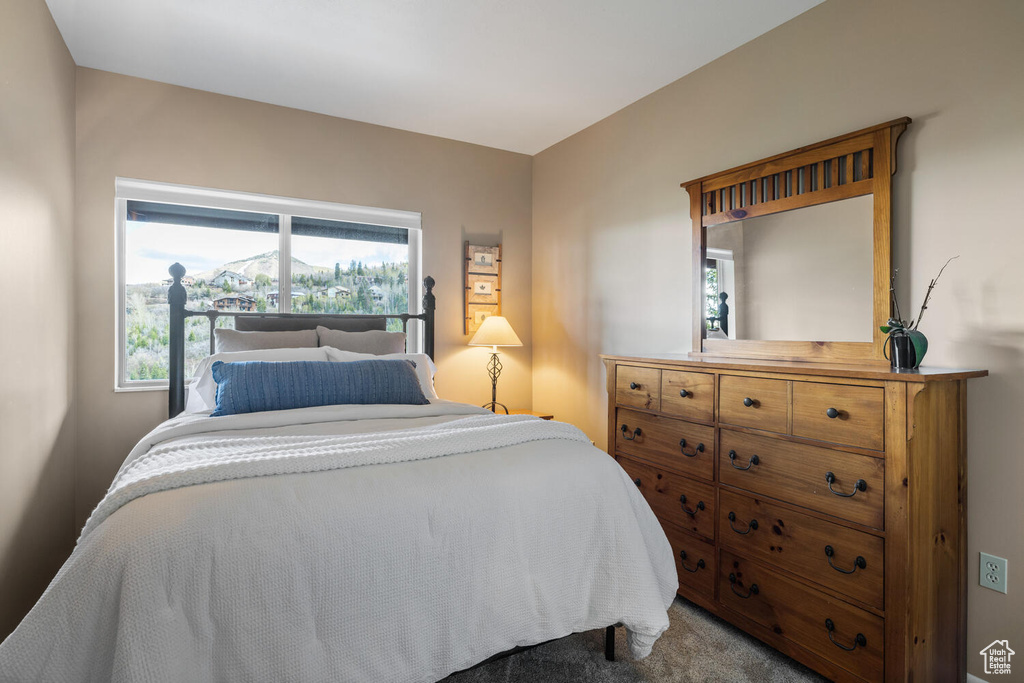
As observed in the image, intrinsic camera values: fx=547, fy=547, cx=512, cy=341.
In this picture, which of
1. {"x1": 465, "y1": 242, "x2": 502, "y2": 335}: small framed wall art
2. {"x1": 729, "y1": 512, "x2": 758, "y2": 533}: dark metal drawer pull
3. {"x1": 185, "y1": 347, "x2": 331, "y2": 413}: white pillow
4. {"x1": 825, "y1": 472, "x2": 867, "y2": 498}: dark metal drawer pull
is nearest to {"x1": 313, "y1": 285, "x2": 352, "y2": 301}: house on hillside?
{"x1": 465, "y1": 242, "x2": 502, "y2": 335}: small framed wall art

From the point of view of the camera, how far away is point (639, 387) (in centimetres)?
249

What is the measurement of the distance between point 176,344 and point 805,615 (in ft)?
10.4

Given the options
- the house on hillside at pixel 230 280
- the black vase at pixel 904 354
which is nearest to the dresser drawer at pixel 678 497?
the black vase at pixel 904 354

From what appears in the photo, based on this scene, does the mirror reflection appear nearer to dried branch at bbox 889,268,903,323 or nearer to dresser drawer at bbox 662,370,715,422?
dried branch at bbox 889,268,903,323

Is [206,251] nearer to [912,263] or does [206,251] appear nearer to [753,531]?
[753,531]

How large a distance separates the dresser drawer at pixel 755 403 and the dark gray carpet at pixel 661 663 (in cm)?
80

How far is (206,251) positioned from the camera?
10.8 feet

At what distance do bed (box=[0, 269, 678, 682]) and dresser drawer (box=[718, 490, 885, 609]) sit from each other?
416mm

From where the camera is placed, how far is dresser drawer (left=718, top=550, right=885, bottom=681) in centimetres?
164

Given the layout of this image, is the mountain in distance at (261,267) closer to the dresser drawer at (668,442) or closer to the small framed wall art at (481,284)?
the small framed wall art at (481,284)

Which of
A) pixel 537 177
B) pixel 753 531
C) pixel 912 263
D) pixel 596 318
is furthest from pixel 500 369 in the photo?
pixel 912 263

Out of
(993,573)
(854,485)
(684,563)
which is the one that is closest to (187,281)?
(684,563)

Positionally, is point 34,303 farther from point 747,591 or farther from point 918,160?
point 918,160

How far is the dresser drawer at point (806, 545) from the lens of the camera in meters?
1.64
